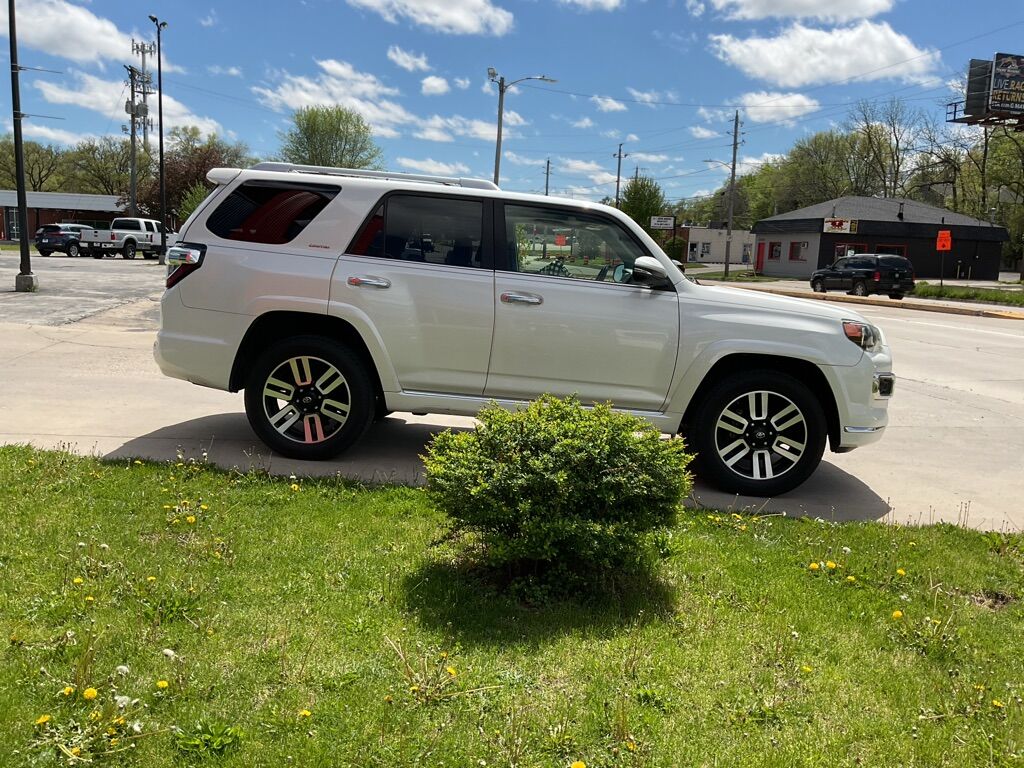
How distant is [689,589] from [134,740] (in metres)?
2.40

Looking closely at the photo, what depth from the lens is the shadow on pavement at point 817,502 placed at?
5.27 m

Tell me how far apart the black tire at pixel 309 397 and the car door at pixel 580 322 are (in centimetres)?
93

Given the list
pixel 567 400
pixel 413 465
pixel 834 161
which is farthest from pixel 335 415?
pixel 834 161

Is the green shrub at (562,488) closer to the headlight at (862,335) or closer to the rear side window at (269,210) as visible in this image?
the headlight at (862,335)

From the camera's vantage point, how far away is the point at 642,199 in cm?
6800

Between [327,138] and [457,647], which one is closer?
[457,647]

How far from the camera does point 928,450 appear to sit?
7.14 m

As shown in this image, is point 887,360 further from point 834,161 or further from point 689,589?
point 834,161

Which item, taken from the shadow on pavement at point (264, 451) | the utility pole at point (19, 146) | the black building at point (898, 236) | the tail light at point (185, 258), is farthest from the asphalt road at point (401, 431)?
the black building at point (898, 236)

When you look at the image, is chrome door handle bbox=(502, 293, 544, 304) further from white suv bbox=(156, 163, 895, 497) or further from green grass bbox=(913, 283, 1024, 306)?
Result: green grass bbox=(913, 283, 1024, 306)

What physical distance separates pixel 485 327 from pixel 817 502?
258 cm

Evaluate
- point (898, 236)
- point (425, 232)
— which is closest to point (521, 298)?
point (425, 232)

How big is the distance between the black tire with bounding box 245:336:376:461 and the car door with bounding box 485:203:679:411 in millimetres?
932

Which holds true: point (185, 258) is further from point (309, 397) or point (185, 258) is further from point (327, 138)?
point (327, 138)
